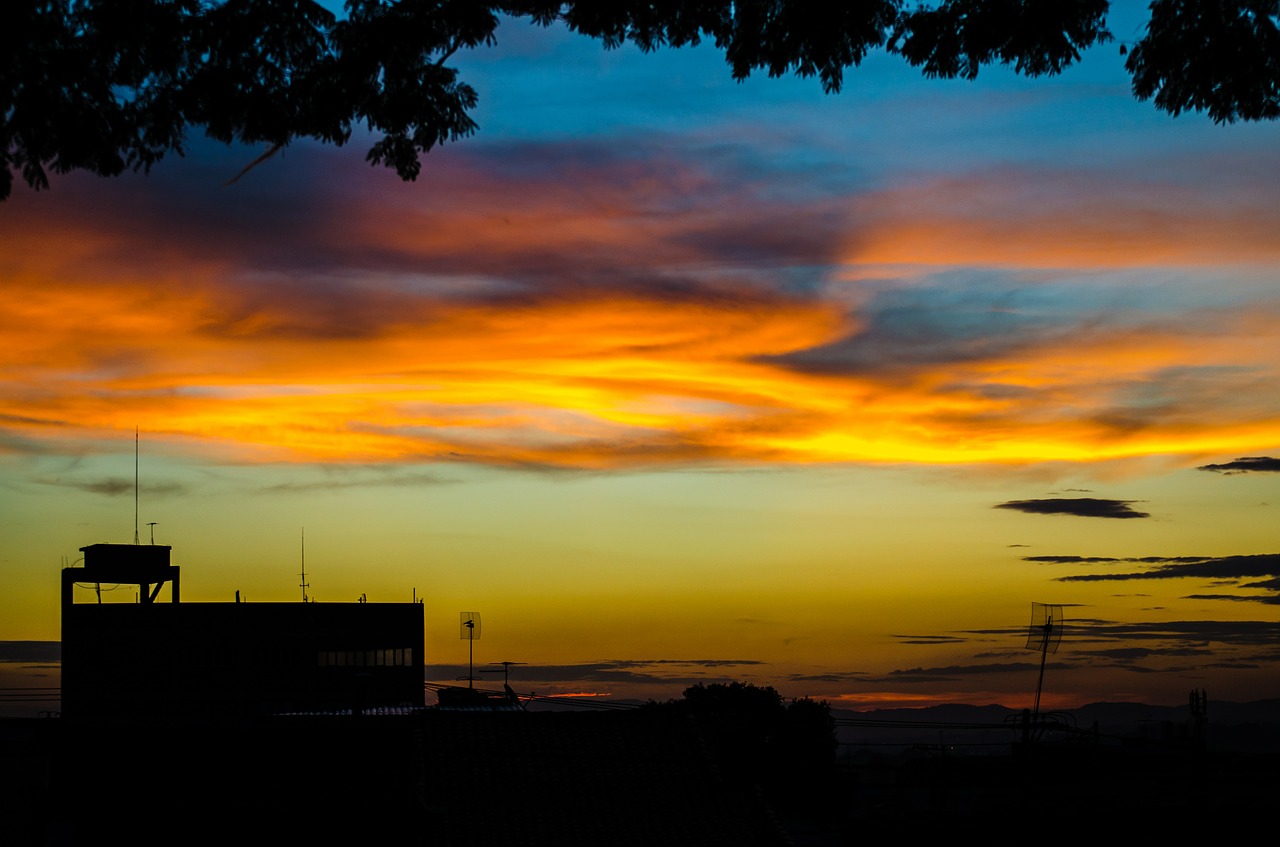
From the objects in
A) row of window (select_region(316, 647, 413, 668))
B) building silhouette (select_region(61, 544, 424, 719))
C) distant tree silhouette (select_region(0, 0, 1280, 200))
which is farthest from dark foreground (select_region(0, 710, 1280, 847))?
row of window (select_region(316, 647, 413, 668))

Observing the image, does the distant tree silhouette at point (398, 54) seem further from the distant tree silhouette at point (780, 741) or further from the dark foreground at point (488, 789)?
the distant tree silhouette at point (780, 741)

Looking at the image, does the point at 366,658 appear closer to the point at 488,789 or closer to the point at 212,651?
the point at 212,651

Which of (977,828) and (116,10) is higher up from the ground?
(116,10)

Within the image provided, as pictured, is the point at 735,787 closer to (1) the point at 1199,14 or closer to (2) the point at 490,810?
(2) the point at 490,810

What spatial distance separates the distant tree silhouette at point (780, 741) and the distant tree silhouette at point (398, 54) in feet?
255

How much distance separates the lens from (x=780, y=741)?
92.1 meters

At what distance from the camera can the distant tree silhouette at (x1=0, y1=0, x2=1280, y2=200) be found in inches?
473

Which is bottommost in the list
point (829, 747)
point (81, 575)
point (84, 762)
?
point (829, 747)

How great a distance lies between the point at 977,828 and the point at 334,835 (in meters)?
23.3

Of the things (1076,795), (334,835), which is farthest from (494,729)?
(1076,795)

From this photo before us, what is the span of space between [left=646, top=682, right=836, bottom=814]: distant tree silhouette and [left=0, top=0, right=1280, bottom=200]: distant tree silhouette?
255ft

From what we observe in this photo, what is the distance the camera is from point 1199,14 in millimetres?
13062

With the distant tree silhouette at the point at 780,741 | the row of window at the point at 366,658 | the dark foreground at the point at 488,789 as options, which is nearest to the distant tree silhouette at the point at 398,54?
the dark foreground at the point at 488,789

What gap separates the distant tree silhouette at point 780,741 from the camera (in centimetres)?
8994
